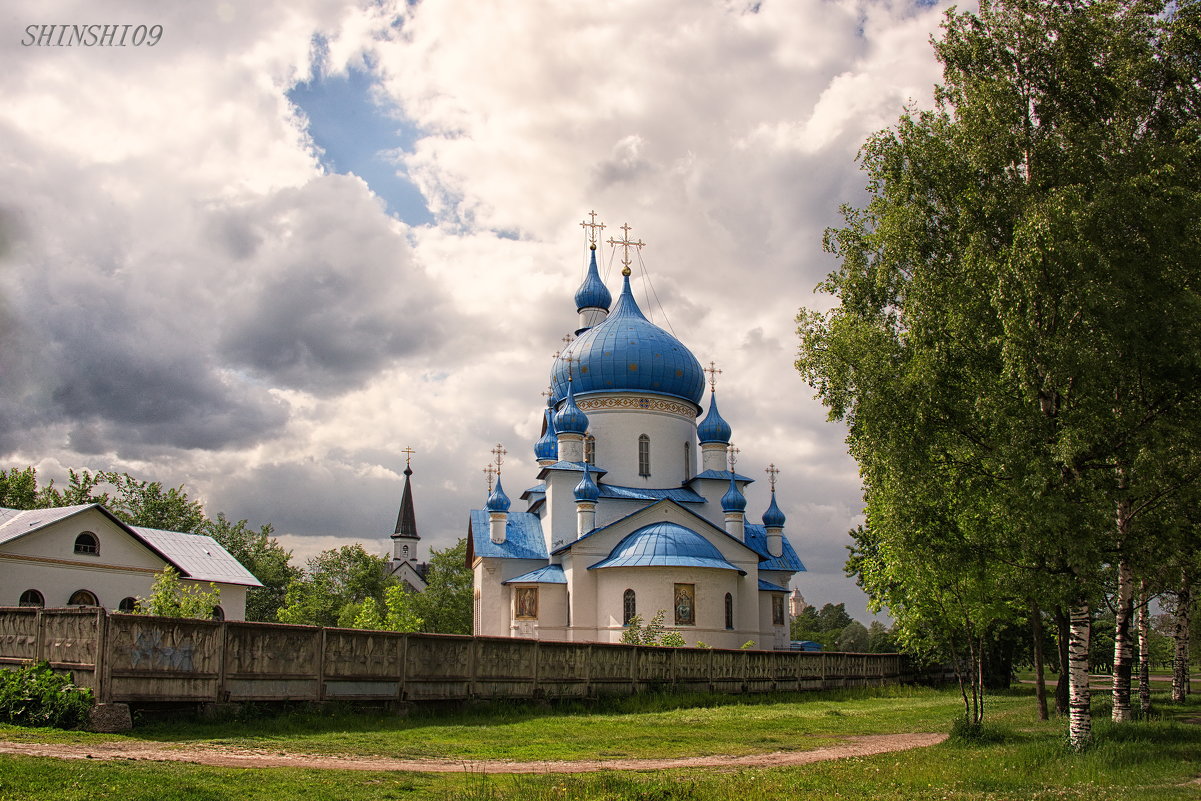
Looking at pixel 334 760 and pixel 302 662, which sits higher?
pixel 302 662

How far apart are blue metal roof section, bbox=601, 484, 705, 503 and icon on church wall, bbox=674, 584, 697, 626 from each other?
582cm

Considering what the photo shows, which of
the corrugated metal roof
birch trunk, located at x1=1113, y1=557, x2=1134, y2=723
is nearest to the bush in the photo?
birch trunk, located at x1=1113, y1=557, x2=1134, y2=723

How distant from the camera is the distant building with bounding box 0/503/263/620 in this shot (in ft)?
99.5

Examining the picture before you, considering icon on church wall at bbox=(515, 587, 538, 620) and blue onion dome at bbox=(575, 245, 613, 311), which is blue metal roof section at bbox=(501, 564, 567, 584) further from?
blue onion dome at bbox=(575, 245, 613, 311)

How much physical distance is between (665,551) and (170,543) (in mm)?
19476

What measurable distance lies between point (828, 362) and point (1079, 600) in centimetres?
544

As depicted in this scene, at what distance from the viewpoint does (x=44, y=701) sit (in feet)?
41.0

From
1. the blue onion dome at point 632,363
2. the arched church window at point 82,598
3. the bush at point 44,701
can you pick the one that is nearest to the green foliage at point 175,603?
the arched church window at point 82,598

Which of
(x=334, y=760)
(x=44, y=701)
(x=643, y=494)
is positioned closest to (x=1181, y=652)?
(x=643, y=494)

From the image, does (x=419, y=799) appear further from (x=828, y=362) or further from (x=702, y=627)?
(x=702, y=627)

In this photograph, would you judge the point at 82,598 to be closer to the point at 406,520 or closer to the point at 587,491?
the point at 587,491

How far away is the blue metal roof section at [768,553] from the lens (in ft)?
140

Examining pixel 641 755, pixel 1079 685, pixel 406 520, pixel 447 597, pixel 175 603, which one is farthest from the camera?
pixel 406 520

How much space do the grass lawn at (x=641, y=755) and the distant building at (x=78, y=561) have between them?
2048 centimetres
